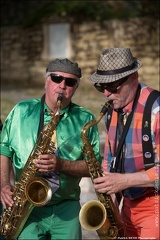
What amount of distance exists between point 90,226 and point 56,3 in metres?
16.2

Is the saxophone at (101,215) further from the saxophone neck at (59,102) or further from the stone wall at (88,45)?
the stone wall at (88,45)

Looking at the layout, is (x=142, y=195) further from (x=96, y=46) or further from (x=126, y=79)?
(x=96, y=46)

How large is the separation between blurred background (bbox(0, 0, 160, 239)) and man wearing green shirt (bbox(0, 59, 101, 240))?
1213 cm

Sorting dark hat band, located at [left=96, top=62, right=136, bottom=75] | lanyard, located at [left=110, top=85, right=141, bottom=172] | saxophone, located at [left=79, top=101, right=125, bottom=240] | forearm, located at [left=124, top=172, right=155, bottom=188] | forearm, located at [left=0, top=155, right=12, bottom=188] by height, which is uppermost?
dark hat band, located at [left=96, top=62, right=136, bottom=75]

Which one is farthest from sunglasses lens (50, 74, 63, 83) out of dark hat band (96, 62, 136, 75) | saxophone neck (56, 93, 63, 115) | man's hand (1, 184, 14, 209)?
man's hand (1, 184, 14, 209)

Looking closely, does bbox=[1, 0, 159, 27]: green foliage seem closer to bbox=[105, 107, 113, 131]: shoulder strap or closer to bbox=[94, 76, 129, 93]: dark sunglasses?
bbox=[105, 107, 113, 131]: shoulder strap

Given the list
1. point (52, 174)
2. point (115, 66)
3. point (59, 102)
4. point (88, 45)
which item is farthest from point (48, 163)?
point (88, 45)

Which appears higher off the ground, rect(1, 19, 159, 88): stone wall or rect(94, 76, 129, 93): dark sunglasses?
rect(94, 76, 129, 93): dark sunglasses

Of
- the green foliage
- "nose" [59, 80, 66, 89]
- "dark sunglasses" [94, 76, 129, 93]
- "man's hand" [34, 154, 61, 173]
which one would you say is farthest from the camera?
the green foliage

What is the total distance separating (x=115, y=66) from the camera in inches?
139

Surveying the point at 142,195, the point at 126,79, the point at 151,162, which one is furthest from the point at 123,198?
the point at 126,79

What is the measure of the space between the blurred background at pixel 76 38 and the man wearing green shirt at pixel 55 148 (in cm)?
1213

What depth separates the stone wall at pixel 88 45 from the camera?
58.5ft

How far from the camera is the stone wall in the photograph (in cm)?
1784
